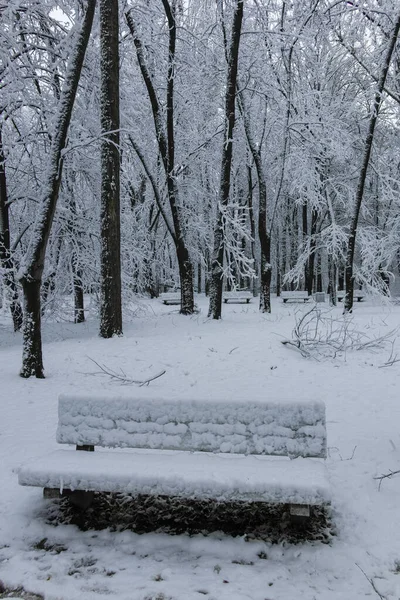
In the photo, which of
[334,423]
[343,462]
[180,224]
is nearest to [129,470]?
[343,462]

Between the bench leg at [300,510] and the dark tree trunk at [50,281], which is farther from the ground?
the dark tree trunk at [50,281]

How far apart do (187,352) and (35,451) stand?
4209mm

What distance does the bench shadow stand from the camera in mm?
3363

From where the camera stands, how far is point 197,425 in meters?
3.64

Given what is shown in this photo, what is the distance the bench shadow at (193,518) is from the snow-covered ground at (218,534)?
0.09 meters

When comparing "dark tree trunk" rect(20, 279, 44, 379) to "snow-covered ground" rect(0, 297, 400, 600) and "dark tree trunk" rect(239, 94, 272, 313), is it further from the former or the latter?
"dark tree trunk" rect(239, 94, 272, 313)

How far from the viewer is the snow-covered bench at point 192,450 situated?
3.16 metres

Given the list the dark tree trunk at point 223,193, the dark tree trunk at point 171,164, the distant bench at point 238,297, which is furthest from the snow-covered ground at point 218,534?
the distant bench at point 238,297

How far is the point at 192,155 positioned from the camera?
16109mm

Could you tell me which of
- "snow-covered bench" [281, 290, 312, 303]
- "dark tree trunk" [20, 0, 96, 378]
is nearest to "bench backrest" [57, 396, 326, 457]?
"dark tree trunk" [20, 0, 96, 378]

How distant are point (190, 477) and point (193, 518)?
59 centimetres

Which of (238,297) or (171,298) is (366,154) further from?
(171,298)

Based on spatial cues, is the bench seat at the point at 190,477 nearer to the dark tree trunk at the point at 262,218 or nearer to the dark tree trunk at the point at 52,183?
the dark tree trunk at the point at 52,183

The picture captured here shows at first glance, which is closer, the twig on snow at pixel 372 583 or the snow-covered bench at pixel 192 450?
the twig on snow at pixel 372 583
